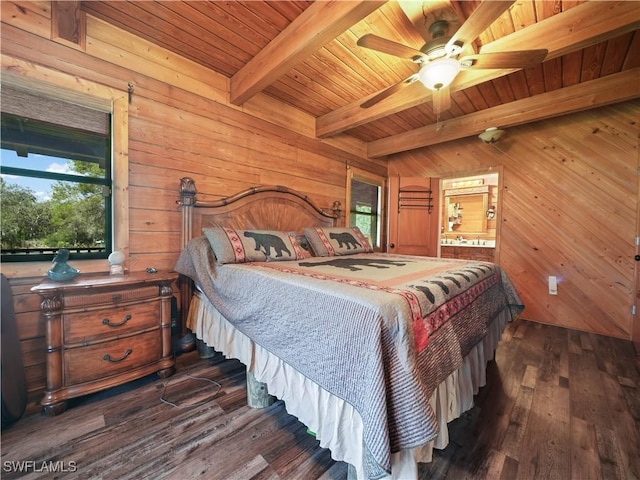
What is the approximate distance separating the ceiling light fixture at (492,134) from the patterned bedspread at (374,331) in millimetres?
2310

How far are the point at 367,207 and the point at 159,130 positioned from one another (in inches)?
123

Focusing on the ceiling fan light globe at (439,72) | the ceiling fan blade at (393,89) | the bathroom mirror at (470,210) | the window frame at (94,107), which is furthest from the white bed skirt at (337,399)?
the bathroom mirror at (470,210)

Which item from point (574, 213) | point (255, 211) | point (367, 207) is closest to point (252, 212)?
point (255, 211)

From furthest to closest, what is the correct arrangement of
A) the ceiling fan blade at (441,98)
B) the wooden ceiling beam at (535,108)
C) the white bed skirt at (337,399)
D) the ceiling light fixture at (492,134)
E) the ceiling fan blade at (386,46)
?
the ceiling light fixture at (492,134) → the wooden ceiling beam at (535,108) → the ceiling fan blade at (441,98) → the ceiling fan blade at (386,46) → the white bed skirt at (337,399)

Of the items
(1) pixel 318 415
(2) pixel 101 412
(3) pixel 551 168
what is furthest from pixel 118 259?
(3) pixel 551 168

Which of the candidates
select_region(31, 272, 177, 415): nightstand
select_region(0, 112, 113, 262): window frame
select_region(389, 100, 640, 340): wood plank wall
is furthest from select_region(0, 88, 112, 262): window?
select_region(389, 100, 640, 340): wood plank wall

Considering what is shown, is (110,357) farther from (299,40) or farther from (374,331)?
(299,40)

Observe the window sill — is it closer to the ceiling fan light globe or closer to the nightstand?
the nightstand

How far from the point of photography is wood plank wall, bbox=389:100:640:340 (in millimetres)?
2648

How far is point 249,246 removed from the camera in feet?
6.58

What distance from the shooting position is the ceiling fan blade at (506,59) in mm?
1547

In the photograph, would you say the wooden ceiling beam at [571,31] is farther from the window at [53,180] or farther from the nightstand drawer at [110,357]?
the nightstand drawer at [110,357]

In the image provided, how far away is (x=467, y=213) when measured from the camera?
5434mm

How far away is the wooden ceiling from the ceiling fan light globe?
0.45 ft
